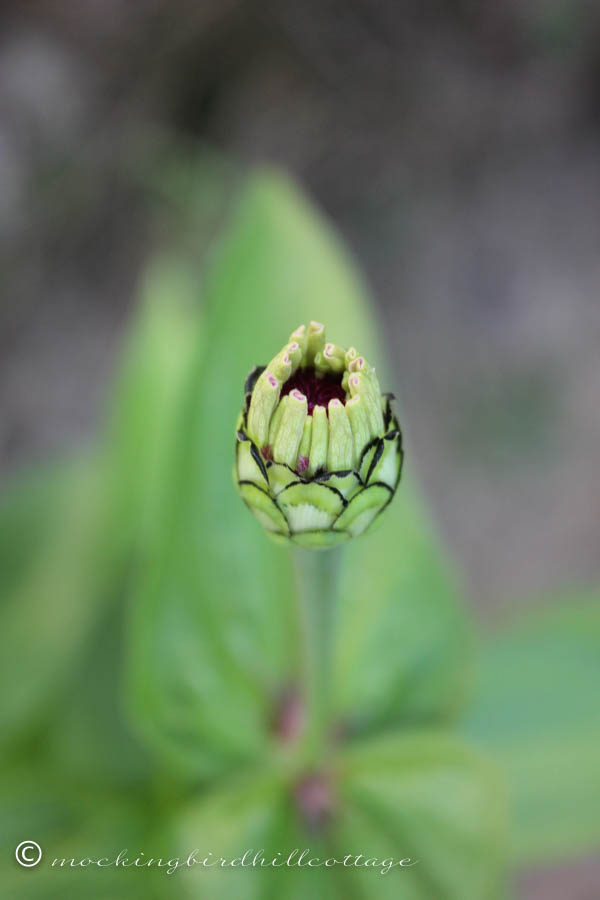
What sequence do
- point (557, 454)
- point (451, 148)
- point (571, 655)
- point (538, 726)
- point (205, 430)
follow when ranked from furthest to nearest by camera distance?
point (451, 148) < point (557, 454) < point (571, 655) < point (538, 726) < point (205, 430)

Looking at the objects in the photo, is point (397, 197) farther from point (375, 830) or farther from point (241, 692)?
point (375, 830)

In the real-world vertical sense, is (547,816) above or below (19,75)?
below

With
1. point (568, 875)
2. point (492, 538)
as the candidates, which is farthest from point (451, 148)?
point (568, 875)

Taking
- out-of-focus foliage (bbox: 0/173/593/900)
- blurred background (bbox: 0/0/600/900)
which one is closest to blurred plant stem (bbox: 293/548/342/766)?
out-of-focus foliage (bbox: 0/173/593/900)

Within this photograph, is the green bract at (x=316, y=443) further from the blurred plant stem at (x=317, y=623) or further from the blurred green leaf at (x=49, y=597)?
the blurred green leaf at (x=49, y=597)

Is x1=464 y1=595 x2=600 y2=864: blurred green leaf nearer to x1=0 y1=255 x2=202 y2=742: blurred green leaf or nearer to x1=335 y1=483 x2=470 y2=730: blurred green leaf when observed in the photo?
x1=335 y1=483 x2=470 y2=730: blurred green leaf

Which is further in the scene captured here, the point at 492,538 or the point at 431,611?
the point at 492,538

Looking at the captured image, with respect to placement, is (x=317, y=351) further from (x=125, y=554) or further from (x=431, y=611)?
(x=125, y=554)

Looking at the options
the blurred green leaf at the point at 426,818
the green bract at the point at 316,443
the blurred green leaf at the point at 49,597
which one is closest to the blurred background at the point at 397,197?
the blurred green leaf at the point at 49,597
